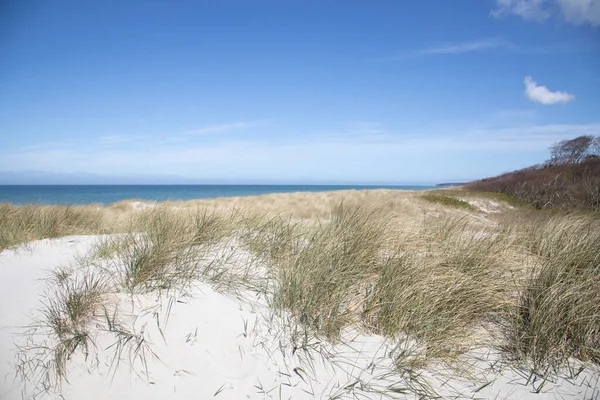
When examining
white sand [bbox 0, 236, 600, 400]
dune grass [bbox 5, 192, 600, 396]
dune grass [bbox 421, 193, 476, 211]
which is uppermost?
dune grass [bbox 421, 193, 476, 211]

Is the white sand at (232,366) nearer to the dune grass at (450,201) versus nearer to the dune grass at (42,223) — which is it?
the dune grass at (42,223)

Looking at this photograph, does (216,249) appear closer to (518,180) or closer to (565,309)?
A: (565,309)

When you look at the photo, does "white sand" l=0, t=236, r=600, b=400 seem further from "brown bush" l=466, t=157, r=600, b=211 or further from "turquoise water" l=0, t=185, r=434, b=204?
"brown bush" l=466, t=157, r=600, b=211

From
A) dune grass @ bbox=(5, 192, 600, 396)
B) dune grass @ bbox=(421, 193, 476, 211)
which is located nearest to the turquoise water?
dune grass @ bbox=(5, 192, 600, 396)

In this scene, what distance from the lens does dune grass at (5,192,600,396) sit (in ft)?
7.99

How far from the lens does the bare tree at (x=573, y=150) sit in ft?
56.9

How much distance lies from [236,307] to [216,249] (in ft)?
3.83

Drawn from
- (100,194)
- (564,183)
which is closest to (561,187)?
(564,183)

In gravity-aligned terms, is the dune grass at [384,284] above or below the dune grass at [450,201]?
below

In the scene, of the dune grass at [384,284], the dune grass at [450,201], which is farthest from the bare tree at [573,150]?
the dune grass at [384,284]

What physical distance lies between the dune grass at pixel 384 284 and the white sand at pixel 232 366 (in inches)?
5.1

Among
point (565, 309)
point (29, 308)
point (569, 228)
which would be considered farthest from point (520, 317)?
point (29, 308)

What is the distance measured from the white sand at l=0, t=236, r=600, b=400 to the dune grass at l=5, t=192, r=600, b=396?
129mm

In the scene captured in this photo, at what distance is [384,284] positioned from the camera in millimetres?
2889
